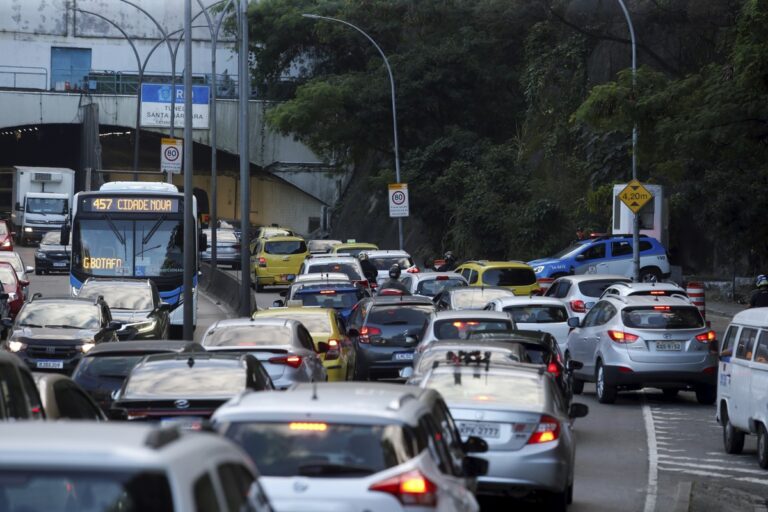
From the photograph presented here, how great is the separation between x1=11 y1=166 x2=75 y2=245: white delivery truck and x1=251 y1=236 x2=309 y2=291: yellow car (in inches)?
799

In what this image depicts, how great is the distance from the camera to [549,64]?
54.2 meters

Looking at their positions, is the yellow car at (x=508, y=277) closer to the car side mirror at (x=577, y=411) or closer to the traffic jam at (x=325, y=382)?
the traffic jam at (x=325, y=382)

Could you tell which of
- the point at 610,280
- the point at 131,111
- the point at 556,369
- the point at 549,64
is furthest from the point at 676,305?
the point at 131,111

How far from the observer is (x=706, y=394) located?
71.1ft

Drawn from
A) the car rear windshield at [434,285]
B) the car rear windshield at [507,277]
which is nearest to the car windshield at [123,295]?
the car rear windshield at [434,285]

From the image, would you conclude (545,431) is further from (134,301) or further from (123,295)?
(123,295)

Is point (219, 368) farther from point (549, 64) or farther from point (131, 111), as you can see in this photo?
point (131, 111)

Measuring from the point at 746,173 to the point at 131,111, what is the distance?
140 ft

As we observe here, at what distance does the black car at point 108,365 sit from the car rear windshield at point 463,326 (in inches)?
164

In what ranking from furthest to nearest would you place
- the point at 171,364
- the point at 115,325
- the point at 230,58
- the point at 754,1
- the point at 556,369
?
the point at 230,58 → the point at 754,1 → the point at 115,325 → the point at 556,369 → the point at 171,364

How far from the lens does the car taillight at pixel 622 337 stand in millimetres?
21172

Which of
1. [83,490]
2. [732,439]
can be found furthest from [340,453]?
[732,439]

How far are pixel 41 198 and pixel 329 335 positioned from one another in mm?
48275

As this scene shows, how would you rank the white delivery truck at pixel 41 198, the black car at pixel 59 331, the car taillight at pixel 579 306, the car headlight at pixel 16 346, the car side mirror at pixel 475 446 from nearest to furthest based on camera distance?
the car side mirror at pixel 475 446, the car headlight at pixel 16 346, the black car at pixel 59 331, the car taillight at pixel 579 306, the white delivery truck at pixel 41 198
